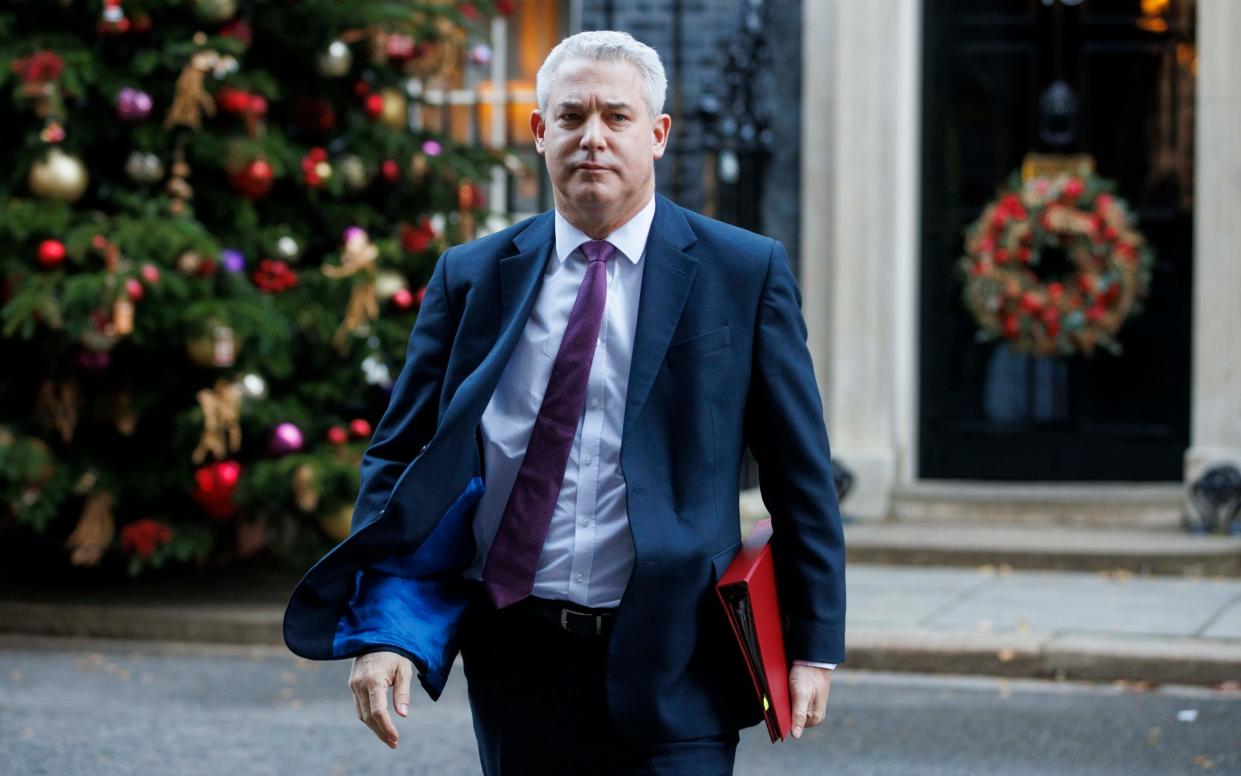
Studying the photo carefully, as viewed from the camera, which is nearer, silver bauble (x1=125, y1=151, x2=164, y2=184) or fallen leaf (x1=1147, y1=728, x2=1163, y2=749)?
fallen leaf (x1=1147, y1=728, x2=1163, y2=749)

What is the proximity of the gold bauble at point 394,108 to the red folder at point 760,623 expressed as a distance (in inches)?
258

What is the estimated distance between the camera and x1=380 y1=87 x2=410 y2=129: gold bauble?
926cm

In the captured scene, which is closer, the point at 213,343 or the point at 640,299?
the point at 640,299

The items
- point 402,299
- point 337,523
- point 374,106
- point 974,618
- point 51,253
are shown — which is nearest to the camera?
point 51,253

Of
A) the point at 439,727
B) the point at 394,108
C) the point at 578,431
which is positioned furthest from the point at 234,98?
the point at 578,431

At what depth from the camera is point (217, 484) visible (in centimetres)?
827

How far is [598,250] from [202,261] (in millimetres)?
5411

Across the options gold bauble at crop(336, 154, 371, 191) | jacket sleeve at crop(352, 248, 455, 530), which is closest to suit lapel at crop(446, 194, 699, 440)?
jacket sleeve at crop(352, 248, 455, 530)

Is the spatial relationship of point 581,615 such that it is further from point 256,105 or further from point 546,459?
point 256,105

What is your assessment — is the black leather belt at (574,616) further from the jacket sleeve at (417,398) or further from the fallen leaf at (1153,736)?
the fallen leaf at (1153,736)

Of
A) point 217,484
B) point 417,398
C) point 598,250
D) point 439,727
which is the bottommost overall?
point 439,727

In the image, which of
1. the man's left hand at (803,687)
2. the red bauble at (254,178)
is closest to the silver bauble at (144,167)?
the red bauble at (254,178)

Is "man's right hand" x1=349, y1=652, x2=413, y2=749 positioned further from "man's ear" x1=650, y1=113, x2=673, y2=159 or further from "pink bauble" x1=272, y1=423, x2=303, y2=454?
"pink bauble" x1=272, y1=423, x2=303, y2=454

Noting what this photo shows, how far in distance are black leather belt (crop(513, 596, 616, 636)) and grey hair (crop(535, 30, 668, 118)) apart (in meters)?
0.76
